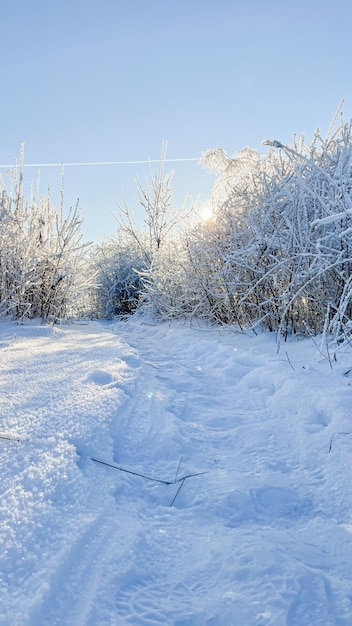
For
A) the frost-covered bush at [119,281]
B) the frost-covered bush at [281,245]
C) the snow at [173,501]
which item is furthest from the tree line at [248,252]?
the frost-covered bush at [119,281]

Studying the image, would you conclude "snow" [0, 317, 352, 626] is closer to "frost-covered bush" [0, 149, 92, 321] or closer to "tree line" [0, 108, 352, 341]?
"tree line" [0, 108, 352, 341]

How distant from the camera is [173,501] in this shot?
1.43m

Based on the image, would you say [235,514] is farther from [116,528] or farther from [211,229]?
[211,229]

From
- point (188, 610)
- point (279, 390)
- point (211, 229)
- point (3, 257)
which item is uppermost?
point (211, 229)

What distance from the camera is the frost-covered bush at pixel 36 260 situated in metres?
5.34

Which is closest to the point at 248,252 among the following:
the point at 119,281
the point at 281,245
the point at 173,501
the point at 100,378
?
the point at 281,245

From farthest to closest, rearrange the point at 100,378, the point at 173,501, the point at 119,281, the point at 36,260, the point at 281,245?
1. the point at 119,281
2. the point at 36,260
3. the point at 281,245
4. the point at 100,378
5. the point at 173,501

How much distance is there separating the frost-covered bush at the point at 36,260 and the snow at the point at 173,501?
2938mm

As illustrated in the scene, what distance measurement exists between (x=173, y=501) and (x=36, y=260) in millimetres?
4944

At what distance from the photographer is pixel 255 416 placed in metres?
2.35

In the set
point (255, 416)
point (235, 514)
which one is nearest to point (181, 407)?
point (255, 416)

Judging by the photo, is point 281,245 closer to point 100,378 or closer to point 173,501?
point 100,378

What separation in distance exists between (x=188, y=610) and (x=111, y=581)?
0.20 meters

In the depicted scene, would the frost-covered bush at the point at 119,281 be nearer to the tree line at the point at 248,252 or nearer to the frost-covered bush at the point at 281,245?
the tree line at the point at 248,252
